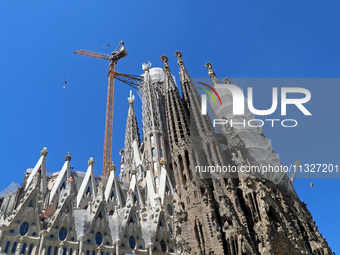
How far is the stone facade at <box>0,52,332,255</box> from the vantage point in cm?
2356

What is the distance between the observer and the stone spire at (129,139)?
43.3 metres

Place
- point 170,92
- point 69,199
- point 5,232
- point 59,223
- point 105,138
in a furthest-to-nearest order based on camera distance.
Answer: point 105,138 → point 170,92 → point 69,199 → point 59,223 → point 5,232

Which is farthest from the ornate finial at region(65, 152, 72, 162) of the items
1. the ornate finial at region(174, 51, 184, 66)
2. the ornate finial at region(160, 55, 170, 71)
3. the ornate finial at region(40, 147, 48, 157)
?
the ornate finial at region(174, 51, 184, 66)

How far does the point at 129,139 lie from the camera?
1861 inches

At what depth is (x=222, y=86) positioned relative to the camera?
131 ft

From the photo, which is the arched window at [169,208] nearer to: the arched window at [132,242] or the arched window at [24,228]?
the arched window at [132,242]

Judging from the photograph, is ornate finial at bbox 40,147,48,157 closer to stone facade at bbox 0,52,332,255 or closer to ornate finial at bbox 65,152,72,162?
stone facade at bbox 0,52,332,255

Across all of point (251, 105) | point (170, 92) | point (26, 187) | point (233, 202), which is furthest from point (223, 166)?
point (26, 187)

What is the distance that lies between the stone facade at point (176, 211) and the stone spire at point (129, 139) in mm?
8616

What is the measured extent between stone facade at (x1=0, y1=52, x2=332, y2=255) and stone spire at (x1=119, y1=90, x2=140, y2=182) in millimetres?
8616

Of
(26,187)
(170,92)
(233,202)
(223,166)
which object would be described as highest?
(170,92)

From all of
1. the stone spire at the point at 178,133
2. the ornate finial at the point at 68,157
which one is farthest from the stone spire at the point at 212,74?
the ornate finial at the point at 68,157

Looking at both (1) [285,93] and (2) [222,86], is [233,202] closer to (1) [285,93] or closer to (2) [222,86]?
(1) [285,93]

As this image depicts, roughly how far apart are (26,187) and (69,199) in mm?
4238
